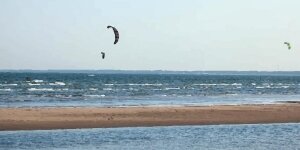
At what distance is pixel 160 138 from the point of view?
20391 mm

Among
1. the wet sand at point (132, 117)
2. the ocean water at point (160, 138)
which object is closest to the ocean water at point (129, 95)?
the wet sand at point (132, 117)

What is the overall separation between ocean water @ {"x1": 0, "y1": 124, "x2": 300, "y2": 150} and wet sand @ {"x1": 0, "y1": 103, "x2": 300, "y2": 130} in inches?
75.3

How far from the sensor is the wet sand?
25.0 meters

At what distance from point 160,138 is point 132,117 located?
829 cm

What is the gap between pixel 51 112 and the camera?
3041 cm

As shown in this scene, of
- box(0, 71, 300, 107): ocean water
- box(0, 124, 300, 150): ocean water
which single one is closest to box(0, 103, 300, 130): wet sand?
box(0, 124, 300, 150): ocean water

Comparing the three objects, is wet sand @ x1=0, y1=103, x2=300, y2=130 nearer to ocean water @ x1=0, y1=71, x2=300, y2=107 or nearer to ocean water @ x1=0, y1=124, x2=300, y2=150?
ocean water @ x1=0, y1=124, x2=300, y2=150

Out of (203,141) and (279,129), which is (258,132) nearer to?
(279,129)

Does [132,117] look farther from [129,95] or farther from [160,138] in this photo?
[129,95]

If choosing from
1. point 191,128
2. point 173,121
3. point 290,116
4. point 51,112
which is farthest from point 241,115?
point 51,112

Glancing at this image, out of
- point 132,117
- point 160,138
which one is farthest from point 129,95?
point 160,138

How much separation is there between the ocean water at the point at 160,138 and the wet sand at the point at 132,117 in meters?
1.91

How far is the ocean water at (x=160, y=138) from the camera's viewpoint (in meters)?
18.3

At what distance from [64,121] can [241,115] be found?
988 cm
